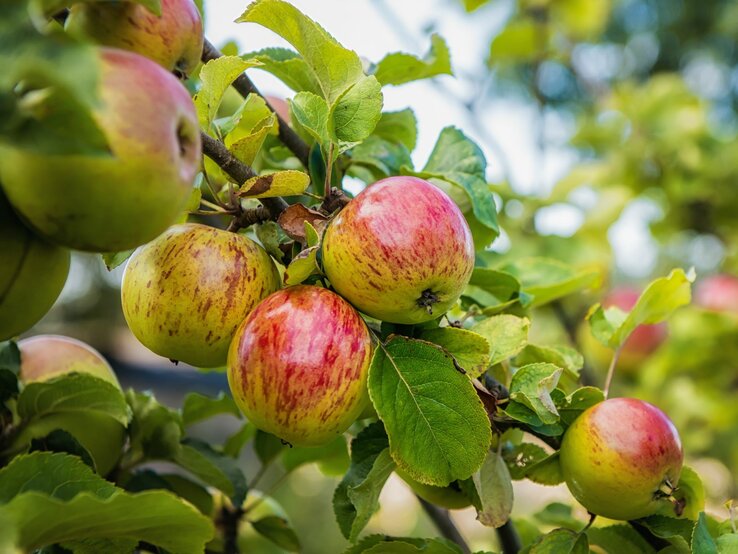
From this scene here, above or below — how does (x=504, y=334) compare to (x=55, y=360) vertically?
above

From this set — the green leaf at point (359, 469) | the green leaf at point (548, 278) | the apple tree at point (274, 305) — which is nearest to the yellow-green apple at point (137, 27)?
the apple tree at point (274, 305)

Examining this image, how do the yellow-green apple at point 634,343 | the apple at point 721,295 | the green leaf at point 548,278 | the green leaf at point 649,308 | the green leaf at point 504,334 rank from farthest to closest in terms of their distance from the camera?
1. the yellow-green apple at point 634,343
2. the apple at point 721,295
3. the green leaf at point 548,278
4. the green leaf at point 649,308
5. the green leaf at point 504,334

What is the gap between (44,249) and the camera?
487mm

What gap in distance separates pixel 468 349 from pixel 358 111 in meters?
0.22

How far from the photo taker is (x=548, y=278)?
36.7 inches

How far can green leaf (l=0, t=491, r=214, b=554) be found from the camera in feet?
1.37

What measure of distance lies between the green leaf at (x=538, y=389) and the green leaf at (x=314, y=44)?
11.4 inches

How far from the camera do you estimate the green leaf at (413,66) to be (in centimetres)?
78

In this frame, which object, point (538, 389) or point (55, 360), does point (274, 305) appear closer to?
point (538, 389)

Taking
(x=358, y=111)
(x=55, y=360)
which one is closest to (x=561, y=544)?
(x=358, y=111)

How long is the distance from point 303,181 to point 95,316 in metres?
5.85

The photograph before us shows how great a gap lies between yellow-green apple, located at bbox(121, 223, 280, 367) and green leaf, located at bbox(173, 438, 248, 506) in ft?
0.68

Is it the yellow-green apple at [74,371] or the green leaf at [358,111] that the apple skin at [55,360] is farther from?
the green leaf at [358,111]

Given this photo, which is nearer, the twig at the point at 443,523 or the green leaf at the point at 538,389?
the green leaf at the point at 538,389
